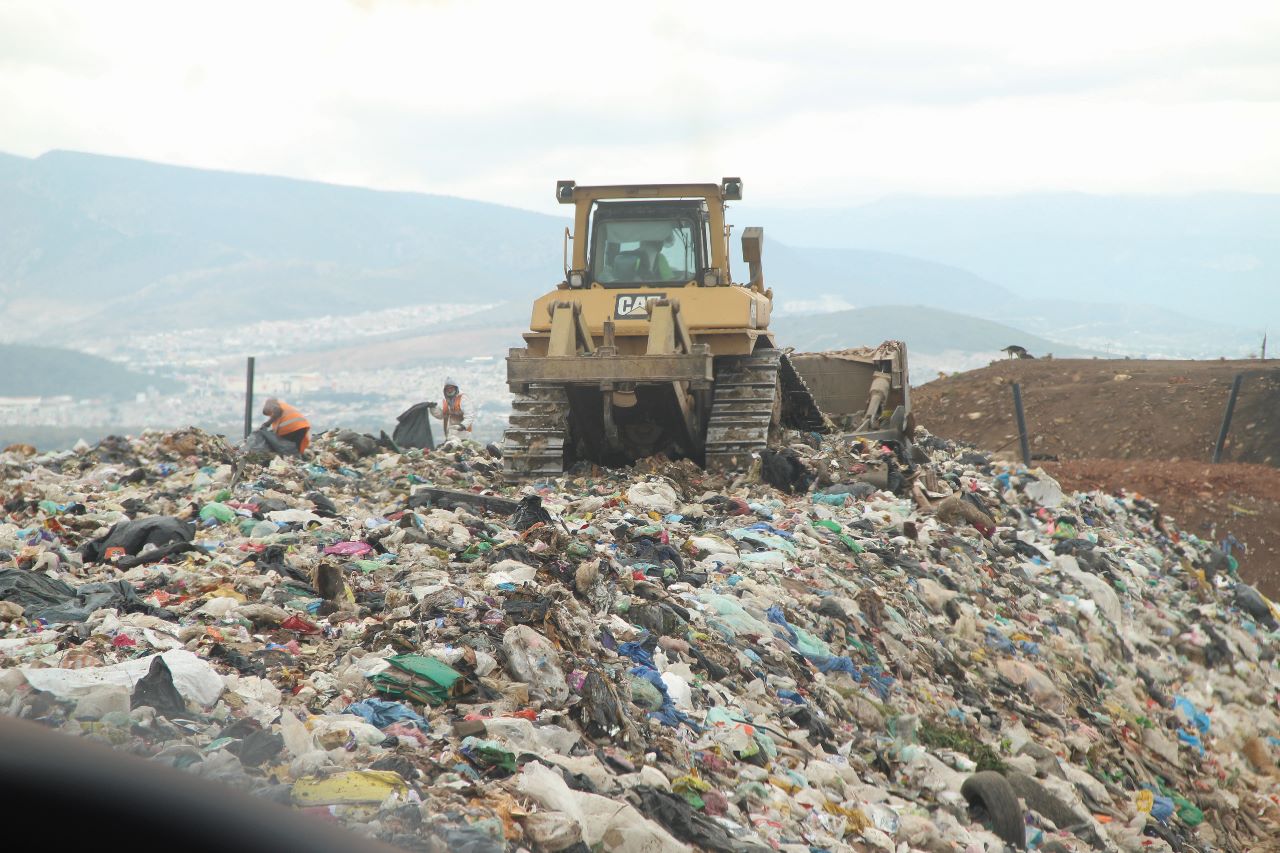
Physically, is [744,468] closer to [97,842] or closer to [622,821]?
[622,821]

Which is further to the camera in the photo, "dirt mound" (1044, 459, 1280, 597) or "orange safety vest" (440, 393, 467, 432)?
"orange safety vest" (440, 393, 467, 432)

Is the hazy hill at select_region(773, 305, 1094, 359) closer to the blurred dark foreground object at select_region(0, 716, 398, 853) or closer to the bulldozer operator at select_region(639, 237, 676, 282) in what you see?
the bulldozer operator at select_region(639, 237, 676, 282)

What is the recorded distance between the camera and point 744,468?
8906 mm

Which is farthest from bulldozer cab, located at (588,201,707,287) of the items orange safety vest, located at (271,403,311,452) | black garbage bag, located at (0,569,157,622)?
black garbage bag, located at (0,569,157,622)

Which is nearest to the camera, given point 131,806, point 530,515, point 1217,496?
point 131,806

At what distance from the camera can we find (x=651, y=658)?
462 cm

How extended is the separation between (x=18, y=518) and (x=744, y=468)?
4.43 m

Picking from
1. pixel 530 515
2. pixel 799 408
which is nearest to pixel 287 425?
pixel 799 408

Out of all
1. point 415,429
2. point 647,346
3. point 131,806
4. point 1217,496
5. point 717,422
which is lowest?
point 1217,496

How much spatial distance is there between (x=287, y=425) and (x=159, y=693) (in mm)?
7621

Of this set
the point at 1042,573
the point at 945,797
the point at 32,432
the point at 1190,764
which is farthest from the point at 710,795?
the point at 32,432

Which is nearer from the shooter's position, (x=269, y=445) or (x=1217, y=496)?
(x=269, y=445)

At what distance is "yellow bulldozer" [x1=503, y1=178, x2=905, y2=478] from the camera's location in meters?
8.64

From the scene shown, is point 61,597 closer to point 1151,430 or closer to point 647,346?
point 647,346
